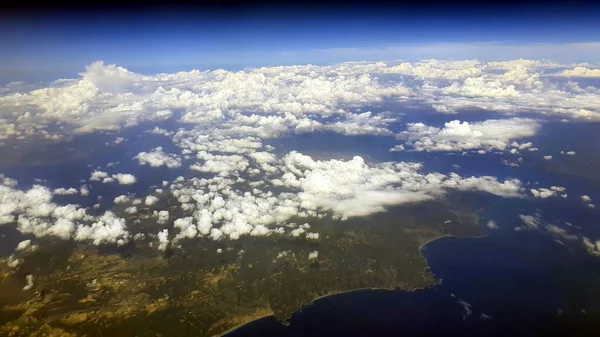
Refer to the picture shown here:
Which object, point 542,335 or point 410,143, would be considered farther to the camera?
point 410,143

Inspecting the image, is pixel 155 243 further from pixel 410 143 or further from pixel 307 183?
pixel 410 143

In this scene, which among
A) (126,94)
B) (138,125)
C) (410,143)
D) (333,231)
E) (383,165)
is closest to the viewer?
(333,231)

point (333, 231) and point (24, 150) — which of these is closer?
point (333, 231)

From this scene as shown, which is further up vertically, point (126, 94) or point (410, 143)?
point (126, 94)

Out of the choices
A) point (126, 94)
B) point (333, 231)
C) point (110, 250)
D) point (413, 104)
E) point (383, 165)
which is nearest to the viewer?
point (110, 250)

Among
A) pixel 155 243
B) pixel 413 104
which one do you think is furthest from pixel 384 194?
pixel 413 104

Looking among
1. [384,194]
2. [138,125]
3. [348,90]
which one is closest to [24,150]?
[138,125]

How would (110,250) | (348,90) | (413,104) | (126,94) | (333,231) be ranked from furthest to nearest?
(348,90)
(413,104)
(126,94)
(333,231)
(110,250)

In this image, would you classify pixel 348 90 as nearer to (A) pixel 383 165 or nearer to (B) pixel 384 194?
(A) pixel 383 165

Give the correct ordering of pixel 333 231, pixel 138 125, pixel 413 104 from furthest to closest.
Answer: pixel 413 104, pixel 138 125, pixel 333 231
